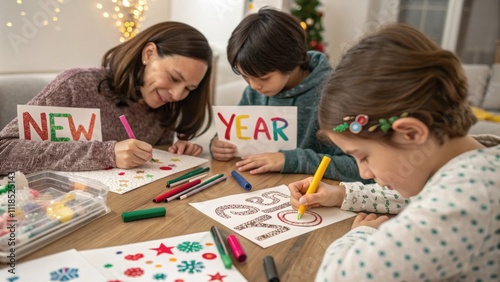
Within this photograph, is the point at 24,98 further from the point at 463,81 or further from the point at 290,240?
the point at 463,81

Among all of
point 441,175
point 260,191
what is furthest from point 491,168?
point 260,191

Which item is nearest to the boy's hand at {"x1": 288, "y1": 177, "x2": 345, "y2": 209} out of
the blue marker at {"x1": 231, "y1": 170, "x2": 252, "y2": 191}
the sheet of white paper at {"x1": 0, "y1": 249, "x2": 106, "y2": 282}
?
the blue marker at {"x1": 231, "y1": 170, "x2": 252, "y2": 191}

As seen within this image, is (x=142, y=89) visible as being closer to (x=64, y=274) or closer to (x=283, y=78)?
(x=283, y=78)

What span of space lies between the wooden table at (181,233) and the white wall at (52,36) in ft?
3.68

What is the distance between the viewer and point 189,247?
69 cm

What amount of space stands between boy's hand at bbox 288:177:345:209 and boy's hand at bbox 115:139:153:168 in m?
0.40

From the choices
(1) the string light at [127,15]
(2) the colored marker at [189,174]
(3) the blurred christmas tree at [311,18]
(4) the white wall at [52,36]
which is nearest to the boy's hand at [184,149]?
(2) the colored marker at [189,174]

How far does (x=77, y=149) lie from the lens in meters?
1.05

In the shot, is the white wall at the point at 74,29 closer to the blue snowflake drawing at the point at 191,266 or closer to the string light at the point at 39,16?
the string light at the point at 39,16

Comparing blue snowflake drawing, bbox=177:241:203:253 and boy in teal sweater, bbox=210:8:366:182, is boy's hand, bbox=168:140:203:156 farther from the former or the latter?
blue snowflake drawing, bbox=177:241:203:253

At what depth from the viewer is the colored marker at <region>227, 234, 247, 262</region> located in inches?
26.0

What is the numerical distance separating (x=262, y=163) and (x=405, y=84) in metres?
0.58

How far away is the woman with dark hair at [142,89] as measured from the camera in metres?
1.15

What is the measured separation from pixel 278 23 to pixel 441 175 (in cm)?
77
